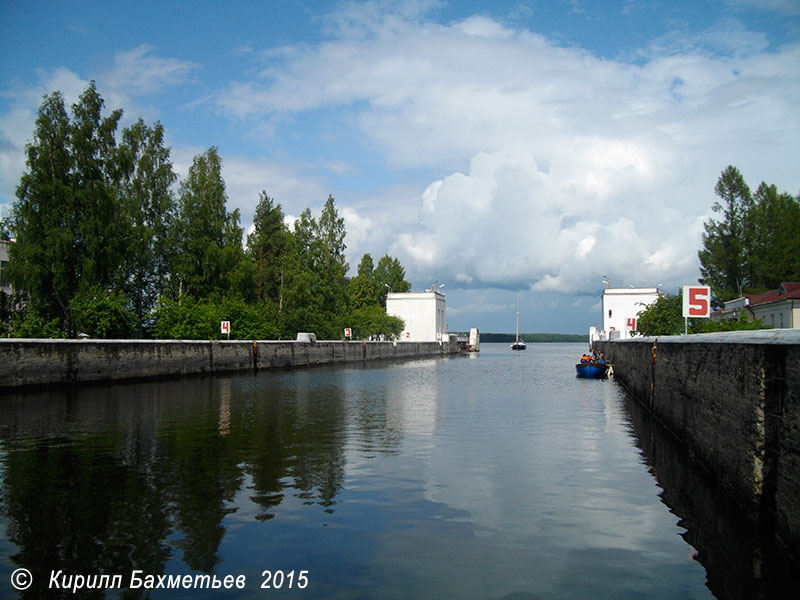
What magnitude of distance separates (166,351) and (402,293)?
79000 mm

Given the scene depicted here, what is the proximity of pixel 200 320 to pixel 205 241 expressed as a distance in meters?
10.5

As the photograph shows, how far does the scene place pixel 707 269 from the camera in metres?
66.9

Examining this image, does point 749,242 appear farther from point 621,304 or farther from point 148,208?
point 148,208

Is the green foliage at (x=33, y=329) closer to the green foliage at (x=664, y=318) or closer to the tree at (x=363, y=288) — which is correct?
the green foliage at (x=664, y=318)

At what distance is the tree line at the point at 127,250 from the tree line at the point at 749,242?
3812 cm

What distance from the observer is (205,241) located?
2000 inches

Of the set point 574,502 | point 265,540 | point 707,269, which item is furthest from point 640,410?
point 707,269

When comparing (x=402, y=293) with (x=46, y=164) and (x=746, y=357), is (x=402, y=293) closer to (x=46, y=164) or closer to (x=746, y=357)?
(x=46, y=164)

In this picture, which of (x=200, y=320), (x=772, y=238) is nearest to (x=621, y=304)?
(x=772, y=238)

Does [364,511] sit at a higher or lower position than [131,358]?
lower

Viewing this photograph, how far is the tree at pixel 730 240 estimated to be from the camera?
210 feet

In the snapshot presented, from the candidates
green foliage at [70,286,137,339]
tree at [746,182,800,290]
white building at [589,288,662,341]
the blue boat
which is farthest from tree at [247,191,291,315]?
white building at [589,288,662,341]

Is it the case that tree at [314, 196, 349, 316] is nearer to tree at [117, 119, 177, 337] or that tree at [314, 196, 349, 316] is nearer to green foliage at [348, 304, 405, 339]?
green foliage at [348, 304, 405, 339]

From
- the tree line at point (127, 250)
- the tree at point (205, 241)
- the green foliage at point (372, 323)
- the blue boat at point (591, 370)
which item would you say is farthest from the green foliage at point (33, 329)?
the green foliage at point (372, 323)
